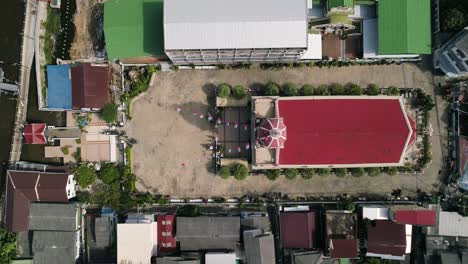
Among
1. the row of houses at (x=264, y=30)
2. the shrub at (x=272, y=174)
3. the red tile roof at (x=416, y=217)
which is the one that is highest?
the row of houses at (x=264, y=30)

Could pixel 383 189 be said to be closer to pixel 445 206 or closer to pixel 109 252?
pixel 445 206

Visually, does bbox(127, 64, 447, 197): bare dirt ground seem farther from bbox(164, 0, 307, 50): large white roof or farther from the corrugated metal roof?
bbox(164, 0, 307, 50): large white roof

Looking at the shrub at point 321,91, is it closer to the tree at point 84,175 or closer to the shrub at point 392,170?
the shrub at point 392,170

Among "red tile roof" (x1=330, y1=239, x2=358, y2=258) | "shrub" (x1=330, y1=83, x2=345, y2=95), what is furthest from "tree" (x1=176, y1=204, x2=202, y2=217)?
"shrub" (x1=330, y1=83, x2=345, y2=95)

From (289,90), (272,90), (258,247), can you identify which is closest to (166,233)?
(258,247)

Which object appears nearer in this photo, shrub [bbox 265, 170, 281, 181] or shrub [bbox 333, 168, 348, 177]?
shrub [bbox 333, 168, 348, 177]

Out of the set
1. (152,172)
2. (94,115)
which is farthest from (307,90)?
(94,115)

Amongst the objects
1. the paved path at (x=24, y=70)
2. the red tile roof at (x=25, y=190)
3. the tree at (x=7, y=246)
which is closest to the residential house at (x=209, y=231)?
the red tile roof at (x=25, y=190)
